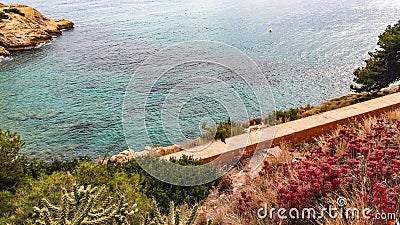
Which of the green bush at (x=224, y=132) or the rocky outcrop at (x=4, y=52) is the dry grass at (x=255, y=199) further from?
the rocky outcrop at (x=4, y=52)

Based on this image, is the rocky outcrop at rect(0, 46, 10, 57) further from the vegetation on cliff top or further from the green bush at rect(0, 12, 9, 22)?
the vegetation on cliff top

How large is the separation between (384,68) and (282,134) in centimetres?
690

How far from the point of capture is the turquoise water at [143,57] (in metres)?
11.1

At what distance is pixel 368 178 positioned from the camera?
3.57 m

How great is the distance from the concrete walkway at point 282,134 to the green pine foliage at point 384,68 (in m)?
4.72

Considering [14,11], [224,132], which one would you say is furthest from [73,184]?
[14,11]

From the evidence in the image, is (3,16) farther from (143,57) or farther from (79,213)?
(79,213)

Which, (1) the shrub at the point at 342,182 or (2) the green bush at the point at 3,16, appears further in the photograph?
(2) the green bush at the point at 3,16

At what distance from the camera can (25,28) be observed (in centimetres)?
2453

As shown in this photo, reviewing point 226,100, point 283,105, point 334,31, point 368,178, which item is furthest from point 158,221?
point 334,31

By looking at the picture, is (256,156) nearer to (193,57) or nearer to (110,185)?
(110,185)

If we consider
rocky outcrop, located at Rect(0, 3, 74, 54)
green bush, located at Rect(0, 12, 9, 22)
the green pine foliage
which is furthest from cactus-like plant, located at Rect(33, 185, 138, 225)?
green bush, located at Rect(0, 12, 9, 22)

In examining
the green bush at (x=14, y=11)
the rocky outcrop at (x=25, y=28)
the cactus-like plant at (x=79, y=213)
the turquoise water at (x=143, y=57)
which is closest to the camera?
the cactus-like plant at (x=79, y=213)

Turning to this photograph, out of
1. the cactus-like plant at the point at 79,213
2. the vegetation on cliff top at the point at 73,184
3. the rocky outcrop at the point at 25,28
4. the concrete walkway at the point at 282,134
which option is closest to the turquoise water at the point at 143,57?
the rocky outcrop at the point at 25,28
